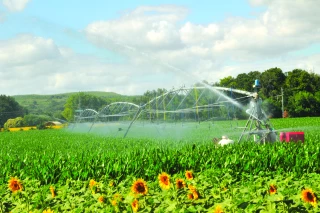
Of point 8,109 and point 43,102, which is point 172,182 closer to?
point 8,109

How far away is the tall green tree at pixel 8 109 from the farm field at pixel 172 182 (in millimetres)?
77640

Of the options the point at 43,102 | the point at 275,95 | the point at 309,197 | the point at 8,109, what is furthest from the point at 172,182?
the point at 43,102

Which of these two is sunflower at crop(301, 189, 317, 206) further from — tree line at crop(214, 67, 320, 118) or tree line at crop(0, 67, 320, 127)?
tree line at crop(214, 67, 320, 118)

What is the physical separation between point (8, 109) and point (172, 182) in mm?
85102

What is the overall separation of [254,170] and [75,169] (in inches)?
122

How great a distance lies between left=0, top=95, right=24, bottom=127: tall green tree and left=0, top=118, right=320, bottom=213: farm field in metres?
77.6

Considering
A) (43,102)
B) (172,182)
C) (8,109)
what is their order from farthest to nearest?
(43,102) → (8,109) → (172,182)

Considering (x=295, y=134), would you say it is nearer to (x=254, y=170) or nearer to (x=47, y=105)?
(x=254, y=170)

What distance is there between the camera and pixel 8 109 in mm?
85625

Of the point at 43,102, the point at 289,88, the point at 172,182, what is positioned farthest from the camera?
the point at 43,102

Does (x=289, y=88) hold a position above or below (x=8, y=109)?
above

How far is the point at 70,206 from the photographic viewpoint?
486 centimetres

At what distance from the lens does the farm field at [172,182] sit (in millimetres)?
4254

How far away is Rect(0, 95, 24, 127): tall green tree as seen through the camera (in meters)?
83.3
